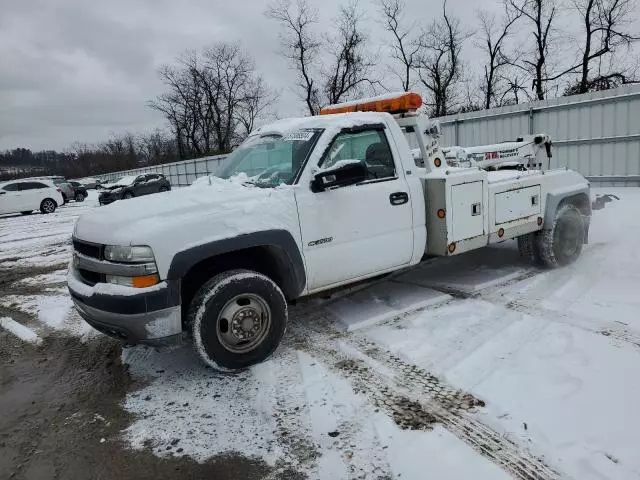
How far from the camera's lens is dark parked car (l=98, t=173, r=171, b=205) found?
82.4 feet

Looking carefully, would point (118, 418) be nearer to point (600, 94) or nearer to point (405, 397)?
point (405, 397)

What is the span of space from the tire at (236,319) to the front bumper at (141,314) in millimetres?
161

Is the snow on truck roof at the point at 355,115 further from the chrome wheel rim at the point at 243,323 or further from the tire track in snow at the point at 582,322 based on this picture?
the tire track in snow at the point at 582,322

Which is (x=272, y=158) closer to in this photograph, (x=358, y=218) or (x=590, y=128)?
(x=358, y=218)

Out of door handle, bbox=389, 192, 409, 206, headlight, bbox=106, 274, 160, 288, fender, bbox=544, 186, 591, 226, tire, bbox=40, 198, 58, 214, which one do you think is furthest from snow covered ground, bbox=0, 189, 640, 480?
tire, bbox=40, 198, 58, 214

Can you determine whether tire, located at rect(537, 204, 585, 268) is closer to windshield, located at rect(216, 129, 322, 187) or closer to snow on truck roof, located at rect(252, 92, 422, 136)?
snow on truck roof, located at rect(252, 92, 422, 136)

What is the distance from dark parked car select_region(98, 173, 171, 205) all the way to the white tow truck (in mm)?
21710

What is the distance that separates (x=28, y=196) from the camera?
2292 cm

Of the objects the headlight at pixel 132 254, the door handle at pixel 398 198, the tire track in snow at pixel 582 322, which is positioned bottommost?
the tire track in snow at pixel 582 322

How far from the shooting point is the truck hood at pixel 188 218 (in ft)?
11.7

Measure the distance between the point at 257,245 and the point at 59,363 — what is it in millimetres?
2343

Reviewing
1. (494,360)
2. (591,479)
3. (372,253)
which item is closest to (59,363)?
(372,253)

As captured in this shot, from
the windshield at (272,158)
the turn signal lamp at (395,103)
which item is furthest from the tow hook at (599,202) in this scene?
the windshield at (272,158)

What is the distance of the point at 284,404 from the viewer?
138 inches
